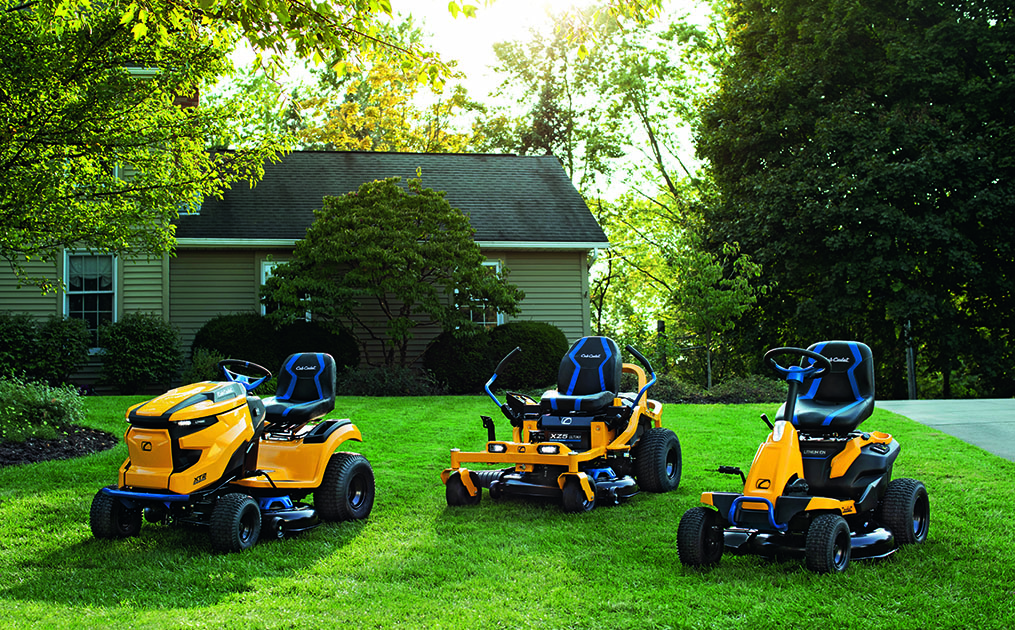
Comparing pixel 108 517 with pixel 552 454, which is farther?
pixel 552 454

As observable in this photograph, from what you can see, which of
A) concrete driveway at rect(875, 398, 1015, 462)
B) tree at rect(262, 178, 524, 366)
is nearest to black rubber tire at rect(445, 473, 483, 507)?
concrete driveway at rect(875, 398, 1015, 462)

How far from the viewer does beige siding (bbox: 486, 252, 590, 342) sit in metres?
17.8

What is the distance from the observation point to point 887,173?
17625 millimetres

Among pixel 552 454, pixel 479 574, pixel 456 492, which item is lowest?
pixel 479 574

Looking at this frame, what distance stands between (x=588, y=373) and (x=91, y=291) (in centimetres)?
1202

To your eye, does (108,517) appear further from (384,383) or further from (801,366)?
(384,383)

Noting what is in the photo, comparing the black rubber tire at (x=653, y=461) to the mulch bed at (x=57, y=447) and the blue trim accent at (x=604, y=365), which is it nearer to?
the blue trim accent at (x=604, y=365)

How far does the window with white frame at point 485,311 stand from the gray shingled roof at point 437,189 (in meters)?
1.05

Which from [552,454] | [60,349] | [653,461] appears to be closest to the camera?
[552,454]

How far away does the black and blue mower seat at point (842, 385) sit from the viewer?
18.1ft

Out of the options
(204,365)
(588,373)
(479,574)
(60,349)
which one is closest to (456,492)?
(588,373)

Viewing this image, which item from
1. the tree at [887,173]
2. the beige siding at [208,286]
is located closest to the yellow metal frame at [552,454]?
the beige siding at [208,286]

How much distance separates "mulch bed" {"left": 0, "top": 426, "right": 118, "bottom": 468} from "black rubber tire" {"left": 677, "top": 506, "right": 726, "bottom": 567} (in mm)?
6437

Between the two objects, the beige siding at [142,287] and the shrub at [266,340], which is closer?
the shrub at [266,340]
